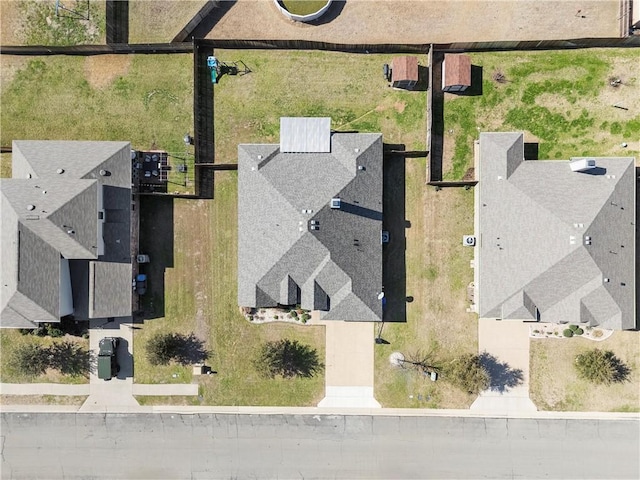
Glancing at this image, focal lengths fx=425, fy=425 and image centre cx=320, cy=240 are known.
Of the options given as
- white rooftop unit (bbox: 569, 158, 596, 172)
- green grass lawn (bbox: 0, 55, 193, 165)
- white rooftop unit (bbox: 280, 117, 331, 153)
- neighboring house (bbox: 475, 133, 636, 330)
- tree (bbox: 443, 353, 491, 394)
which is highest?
green grass lawn (bbox: 0, 55, 193, 165)

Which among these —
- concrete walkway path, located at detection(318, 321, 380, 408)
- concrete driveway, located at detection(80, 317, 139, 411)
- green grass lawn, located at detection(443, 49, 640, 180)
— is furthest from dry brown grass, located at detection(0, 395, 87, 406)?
green grass lawn, located at detection(443, 49, 640, 180)

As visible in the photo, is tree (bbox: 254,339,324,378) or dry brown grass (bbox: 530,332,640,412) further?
dry brown grass (bbox: 530,332,640,412)

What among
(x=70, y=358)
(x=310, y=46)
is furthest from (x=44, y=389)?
(x=310, y=46)

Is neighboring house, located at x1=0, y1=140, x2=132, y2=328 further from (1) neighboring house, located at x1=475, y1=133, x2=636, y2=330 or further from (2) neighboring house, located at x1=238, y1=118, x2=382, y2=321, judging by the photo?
(1) neighboring house, located at x1=475, y1=133, x2=636, y2=330

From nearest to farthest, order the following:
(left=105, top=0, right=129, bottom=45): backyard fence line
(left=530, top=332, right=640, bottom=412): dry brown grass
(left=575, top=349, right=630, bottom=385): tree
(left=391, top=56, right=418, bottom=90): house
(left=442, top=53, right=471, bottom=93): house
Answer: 1. (left=575, top=349, right=630, bottom=385): tree
2. (left=442, top=53, right=471, bottom=93): house
3. (left=391, top=56, right=418, bottom=90): house
4. (left=530, top=332, right=640, bottom=412): dry brown grass
5. (left=105, top=0, right=129, bottom=45): backyard fence line

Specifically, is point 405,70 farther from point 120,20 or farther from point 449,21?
point 120,20

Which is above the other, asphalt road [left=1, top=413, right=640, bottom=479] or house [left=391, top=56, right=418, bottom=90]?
house [left=391, top=56, right=418, bottom=90]

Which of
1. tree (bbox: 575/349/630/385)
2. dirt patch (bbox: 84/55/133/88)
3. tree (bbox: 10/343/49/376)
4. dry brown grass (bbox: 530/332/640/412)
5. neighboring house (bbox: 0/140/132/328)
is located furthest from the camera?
dirt patch (bbox: 84/55/133/88)
